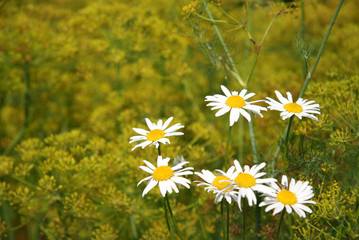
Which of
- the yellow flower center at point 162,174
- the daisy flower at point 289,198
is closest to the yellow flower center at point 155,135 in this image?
the yellow flower center at point 162,174

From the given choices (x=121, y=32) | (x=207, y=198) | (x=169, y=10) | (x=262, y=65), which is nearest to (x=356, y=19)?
(x=262, y=65)

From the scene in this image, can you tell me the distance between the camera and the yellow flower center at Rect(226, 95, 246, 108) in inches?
53.5

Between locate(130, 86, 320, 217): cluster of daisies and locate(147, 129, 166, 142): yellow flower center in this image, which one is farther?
locate(147, 129, 166, 142): yellow flower center

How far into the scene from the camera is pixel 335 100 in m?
1.94

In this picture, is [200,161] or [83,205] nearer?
[83,205]

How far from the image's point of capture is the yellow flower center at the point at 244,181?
3.99 ft

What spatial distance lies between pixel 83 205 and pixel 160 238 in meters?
0.53

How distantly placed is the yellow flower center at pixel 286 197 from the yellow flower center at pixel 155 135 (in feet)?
1.72

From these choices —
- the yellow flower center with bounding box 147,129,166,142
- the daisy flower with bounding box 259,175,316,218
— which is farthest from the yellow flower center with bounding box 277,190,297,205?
the yellow flower center with bounding box 147,129,166,142

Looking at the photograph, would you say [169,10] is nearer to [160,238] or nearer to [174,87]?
[174,87]

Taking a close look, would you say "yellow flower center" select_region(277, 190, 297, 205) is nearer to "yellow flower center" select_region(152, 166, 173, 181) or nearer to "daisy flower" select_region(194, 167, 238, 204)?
"daisy flower" select_region(194, 167, 238, 204)

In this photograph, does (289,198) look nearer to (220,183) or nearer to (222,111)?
(220,183)

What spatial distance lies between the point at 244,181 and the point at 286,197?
6.7 inches

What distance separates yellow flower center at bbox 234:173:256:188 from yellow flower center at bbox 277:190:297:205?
110 mm
